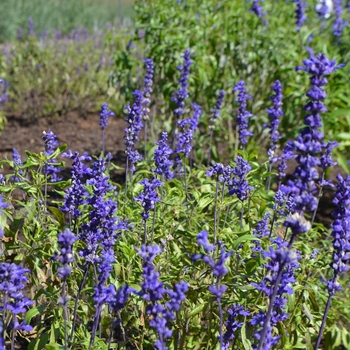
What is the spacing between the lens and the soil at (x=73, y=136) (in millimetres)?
6502

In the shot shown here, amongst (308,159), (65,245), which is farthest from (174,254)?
(308,159)

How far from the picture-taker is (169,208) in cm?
346

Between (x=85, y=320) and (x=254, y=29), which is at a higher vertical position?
(x=254, y=29)

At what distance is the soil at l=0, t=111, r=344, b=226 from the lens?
6502mm

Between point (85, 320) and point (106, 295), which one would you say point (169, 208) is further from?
point (106, 295)

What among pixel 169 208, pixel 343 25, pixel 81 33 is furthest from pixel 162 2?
pixel 81 33

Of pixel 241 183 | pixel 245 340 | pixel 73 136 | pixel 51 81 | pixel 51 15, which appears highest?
pixel 51 15

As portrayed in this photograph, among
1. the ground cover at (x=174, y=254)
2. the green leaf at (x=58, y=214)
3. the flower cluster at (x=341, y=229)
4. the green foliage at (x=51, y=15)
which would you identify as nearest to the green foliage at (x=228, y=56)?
the ground cover at (x=174, y=254)

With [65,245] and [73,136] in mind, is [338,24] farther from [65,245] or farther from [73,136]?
[65,245]

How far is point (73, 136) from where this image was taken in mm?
7152

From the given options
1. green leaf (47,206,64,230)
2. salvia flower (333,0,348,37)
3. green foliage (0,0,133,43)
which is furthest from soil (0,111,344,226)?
green foliage (0,0,133,43)

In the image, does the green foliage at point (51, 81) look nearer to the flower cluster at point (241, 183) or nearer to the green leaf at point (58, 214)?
the green leaf at point (58, 214)

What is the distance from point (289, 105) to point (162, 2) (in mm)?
1634

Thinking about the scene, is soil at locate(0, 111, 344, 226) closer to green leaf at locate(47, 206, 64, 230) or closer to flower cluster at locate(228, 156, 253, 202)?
green leaf at locate(47, 206, 64, 230)
